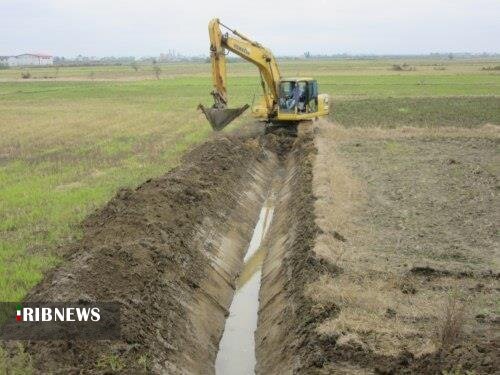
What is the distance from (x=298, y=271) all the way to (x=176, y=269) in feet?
7.76

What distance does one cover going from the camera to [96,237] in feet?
36.9

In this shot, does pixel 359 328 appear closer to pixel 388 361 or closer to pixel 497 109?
pixel 388 361

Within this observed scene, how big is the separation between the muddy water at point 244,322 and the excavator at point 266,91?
857cm

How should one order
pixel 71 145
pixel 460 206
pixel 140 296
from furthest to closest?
pixel 71 145
pixel 460 206
pixel 140 296

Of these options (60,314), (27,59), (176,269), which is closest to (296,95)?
(176,269)

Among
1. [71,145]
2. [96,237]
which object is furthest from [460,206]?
[71,145]

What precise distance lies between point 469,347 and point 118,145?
772 inches

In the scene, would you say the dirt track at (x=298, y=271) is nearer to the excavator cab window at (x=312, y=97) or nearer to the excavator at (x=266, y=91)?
the excavator at (x=266, y=91)

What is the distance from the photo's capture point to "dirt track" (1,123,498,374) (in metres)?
7.46

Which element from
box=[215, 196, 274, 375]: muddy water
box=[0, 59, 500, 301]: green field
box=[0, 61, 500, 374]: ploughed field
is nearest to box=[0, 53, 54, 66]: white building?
box=[0, 59, 500, 301]: green field

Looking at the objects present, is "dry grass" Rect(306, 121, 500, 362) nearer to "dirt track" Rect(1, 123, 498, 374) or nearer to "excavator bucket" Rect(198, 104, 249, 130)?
"dirt track" Rect(1, 123, 498, 374)

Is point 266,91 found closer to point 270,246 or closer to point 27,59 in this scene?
point 270,246

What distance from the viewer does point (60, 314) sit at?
781 centimetres

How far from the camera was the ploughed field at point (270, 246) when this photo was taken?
770cm
